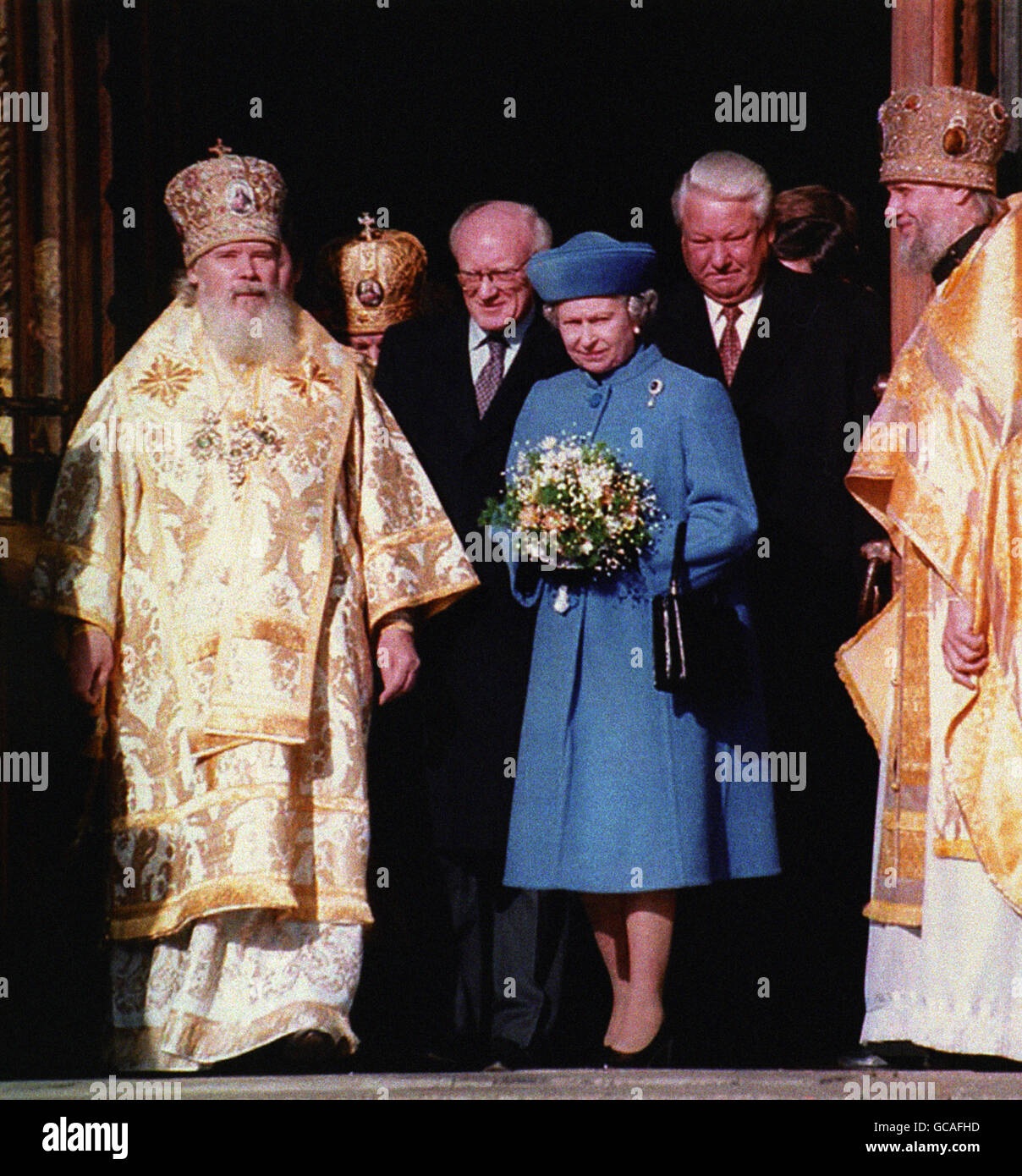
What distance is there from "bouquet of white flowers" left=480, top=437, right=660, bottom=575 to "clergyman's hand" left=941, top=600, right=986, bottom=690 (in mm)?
924

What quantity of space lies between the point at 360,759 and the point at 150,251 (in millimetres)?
2159

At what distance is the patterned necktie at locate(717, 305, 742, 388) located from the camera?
387 inches

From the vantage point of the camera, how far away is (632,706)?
9.12 meters

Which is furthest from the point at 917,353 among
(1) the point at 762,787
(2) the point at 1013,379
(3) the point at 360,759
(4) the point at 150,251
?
(4) the point at 150,251

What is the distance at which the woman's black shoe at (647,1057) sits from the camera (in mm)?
8992

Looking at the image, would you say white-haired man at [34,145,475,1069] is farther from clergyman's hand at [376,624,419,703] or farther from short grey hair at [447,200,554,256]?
short grey hair at [447,200,554,256]

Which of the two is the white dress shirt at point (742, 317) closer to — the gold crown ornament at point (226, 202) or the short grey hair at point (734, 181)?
the short grey hair at point (734, 181)

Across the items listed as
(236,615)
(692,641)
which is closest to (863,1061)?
(692,641)

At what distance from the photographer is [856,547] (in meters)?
9.75

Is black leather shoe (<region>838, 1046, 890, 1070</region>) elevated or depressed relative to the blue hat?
depressed

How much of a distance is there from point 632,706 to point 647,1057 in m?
1.02

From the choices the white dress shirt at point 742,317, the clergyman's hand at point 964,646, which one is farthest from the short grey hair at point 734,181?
the clergyman's hand at point 964,646

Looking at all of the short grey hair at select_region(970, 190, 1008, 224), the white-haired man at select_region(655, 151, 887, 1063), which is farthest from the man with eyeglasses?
the short grey hair at select_region(970, 190, 1008, 224)

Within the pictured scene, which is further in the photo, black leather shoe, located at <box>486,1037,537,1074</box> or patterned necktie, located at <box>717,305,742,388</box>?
patterned necktie, located at <box>717,305,742,388</box>
